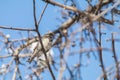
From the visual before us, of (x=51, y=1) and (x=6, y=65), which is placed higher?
(x=51, y=1)

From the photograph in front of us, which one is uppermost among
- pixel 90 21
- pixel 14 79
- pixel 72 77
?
pixel 90 21

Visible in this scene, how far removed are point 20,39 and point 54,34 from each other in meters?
0.42

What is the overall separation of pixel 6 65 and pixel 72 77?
1361 millimetres

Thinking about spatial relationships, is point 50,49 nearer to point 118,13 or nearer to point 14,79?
point 14,79

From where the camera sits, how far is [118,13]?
64.2 inches

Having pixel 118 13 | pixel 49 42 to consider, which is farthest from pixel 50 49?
pixel 118 13

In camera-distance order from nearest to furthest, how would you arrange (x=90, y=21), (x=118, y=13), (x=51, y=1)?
(x=90, y=21), (x=51, y=1), (x=118, y=13)

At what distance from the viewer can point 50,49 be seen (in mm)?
1674

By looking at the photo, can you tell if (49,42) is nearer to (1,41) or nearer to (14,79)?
(14,79)

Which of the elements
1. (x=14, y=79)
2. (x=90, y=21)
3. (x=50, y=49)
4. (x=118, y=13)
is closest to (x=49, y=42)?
(x=50, y=49)

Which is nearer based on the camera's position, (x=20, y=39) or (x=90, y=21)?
(x=90, y=21)

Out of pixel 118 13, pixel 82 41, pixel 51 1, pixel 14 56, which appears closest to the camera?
pixel 82 41

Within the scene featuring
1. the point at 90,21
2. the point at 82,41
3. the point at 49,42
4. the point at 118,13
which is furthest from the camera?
the point at 49,42

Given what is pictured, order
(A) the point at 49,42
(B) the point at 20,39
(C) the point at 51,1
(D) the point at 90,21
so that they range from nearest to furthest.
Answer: (D) the point at 90,21 → (C) the point at 51,1 → (A) the point at 49,42 → (B) the point at 20,39
